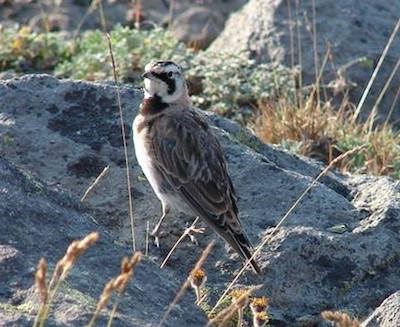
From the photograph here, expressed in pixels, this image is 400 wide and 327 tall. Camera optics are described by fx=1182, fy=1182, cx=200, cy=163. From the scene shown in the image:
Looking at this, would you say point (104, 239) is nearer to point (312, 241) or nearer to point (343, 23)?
point (312, 241)

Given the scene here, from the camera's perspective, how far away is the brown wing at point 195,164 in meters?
6.35

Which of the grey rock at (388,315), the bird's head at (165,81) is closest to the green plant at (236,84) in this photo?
the bird's head at (165,81)

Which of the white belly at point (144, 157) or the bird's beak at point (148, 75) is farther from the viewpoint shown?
the bird's beak at point (148, 75)

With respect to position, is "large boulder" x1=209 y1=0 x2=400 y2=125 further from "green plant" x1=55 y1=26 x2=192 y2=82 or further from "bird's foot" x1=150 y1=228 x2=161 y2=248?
"bird's foot" x1=150 y1=228 x2=161 y2=248

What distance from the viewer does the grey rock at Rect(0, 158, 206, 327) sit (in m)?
4.39

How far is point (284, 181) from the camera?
6.59 meters

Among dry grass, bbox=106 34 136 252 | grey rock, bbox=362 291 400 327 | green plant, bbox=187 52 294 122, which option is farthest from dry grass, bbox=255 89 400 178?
grey rock, bbox=362 291 400 327

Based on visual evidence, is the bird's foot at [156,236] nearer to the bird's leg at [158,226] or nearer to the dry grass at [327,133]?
the bird's leg at [158,226]

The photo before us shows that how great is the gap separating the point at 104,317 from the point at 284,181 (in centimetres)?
238

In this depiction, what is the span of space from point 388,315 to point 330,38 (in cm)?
564

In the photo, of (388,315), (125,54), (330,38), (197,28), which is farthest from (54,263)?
(197,28)

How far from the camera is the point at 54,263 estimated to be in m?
→ 4.73

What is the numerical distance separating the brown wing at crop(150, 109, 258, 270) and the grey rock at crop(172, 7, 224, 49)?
421cm

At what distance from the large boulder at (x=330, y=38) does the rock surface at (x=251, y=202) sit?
2808mm
